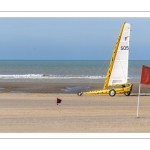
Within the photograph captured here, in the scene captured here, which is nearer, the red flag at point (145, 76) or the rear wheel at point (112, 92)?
the red flag at point (145, 76)

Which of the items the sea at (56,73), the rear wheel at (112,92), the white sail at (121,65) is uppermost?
the white sail at (121,65)

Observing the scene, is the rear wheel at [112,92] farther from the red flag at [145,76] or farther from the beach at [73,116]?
the red flag at [145,76]

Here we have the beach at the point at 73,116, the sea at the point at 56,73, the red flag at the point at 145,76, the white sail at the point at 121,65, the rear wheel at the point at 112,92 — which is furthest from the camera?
the sea at the point at 56,73

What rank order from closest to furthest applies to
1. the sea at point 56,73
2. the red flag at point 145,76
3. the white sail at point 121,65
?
1. the red flag at point 145,76
2. the white sail at point 121,65
3. the sea at point 56,73

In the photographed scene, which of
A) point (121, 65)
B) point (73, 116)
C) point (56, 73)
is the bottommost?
point (56, 73)

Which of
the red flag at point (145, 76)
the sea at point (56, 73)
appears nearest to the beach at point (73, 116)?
the red flag at point (145, 76)

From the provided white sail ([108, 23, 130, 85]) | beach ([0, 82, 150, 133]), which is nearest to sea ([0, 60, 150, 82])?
white sail ([108, 23, 130, 85])

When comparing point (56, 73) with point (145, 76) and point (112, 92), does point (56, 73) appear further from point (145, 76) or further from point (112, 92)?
point (145, 76)

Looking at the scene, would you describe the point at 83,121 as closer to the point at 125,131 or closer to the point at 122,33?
the point at 125,131

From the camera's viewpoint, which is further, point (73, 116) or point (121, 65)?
point (121, 65)

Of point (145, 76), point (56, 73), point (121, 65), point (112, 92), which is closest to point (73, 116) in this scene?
point (145, 76)

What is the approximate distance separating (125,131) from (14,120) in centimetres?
379
